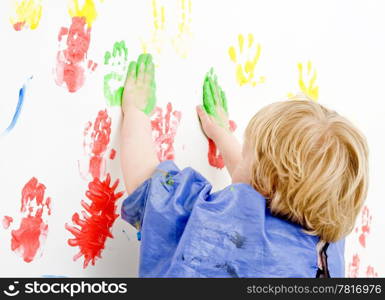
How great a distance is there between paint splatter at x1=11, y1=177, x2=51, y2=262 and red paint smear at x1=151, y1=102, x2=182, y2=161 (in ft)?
0.74

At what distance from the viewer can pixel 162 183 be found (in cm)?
86

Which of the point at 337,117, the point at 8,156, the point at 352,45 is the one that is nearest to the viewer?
the point at 8,156

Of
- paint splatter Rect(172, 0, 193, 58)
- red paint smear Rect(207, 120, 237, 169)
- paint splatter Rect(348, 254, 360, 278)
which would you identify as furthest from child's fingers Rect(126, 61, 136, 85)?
paint splatter Rect(348, 254, 360, 278)

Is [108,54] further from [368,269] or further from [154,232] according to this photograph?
A: [368,269]

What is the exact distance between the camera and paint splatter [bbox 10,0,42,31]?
770 millimetres

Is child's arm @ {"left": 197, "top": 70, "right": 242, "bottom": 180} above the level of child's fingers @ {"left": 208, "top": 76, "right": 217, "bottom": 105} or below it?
below

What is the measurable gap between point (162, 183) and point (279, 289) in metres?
0.22

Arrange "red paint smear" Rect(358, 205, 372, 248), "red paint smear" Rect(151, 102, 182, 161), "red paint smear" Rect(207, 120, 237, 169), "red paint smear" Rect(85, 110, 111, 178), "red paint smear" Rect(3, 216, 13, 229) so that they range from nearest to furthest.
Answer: "red paint smear" Rect(3, 216, 13, 229), "red paint smear" Rect(85, 110, 111, 178), "red paint smear" Rect(151, 102, 182, 161), "red paint smear" Rect(207, 120, 237, 169), "red paint smear" Rect(358, 205, 372, 248)

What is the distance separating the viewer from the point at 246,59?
3.79 ft

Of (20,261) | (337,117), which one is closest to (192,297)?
(20,261)

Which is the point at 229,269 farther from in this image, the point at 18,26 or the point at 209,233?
the point at 18,26

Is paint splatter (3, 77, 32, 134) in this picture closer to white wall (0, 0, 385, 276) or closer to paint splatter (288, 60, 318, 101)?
white wall (0, 0, 385, 276)

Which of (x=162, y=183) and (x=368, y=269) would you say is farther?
(x=368, y=269)

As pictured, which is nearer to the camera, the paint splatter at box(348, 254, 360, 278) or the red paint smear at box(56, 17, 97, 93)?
the red paint smear at box(56, 17, 97, 93)
